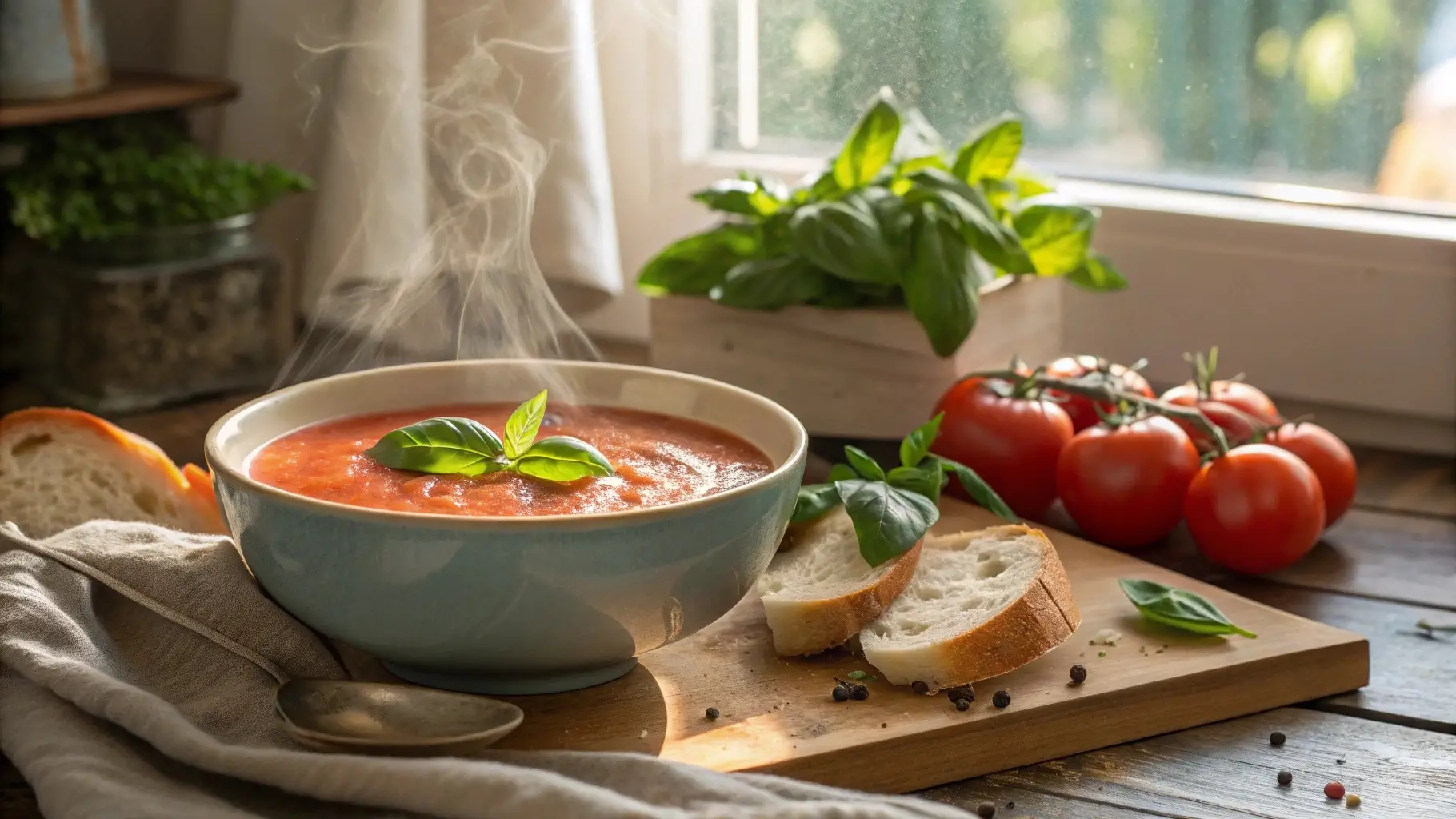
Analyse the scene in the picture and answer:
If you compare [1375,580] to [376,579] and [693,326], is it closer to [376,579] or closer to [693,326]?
[693,326]

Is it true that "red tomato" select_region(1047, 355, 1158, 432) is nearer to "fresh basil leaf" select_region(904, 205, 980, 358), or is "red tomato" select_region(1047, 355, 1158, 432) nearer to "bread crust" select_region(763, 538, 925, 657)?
"fresh basil leaf" select_region(904, 205, 980, 358)

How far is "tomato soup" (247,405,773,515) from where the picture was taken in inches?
48.6

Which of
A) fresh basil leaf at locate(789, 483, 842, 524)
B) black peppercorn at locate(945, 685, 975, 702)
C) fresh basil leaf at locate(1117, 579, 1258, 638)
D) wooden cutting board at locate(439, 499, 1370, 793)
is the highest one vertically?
fresh basil leaf at locate(789, 483, 842, 524)

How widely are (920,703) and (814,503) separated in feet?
0.98

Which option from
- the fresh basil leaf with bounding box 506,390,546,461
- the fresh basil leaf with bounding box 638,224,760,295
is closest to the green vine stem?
the fresh basil leaf with bounding box 638,224,760,295

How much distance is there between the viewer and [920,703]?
128cm

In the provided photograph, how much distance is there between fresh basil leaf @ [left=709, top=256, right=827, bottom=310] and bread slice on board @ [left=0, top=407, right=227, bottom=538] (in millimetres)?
683

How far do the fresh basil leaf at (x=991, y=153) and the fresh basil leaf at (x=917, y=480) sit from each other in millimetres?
620

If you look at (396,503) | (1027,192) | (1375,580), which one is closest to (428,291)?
(396,503)

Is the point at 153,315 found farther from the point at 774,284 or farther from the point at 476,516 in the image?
the point at 476,516

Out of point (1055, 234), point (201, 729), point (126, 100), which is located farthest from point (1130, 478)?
point (126, 100)

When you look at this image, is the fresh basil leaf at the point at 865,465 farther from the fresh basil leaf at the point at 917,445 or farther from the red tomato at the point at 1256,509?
the red tomato at the point at 1256,509

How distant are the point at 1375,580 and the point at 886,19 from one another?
1.10 m

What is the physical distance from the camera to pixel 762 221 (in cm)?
199
